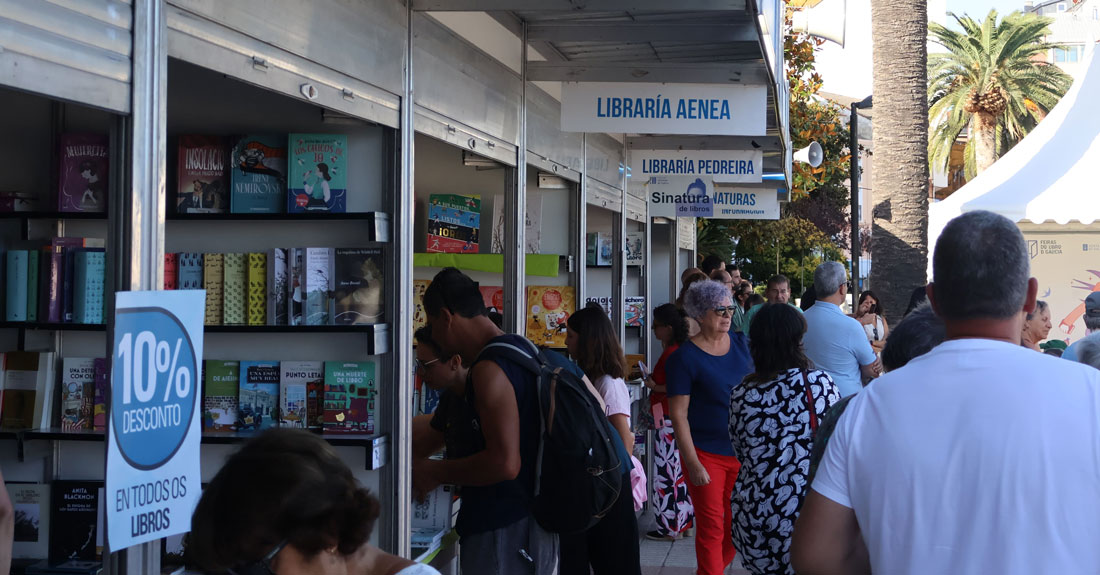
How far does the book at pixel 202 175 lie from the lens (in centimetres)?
511

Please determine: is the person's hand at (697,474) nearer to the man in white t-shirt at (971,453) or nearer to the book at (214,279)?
the book at (214,279)

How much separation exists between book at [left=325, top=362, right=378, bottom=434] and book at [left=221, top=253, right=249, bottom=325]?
46cm

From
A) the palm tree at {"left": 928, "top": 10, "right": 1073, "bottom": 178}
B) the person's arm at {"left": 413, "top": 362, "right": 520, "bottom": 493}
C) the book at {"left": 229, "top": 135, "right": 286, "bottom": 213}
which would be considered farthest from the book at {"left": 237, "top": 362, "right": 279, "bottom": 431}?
the palm tree at {"left": 928, "top": 10, "right": 1073, "bottom": 178}

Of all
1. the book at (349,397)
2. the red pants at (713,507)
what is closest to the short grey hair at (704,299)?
the red pants at (713,507)

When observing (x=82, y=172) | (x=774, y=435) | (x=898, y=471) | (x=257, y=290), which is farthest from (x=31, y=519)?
(x=898, y=471)

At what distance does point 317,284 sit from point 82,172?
109 cm

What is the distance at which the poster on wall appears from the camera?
15594 mm

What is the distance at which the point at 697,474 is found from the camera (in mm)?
5949

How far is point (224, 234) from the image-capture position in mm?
5168

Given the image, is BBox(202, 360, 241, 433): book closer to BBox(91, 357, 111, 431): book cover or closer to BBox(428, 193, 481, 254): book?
BBox(91, 357, 111, 431): book cover

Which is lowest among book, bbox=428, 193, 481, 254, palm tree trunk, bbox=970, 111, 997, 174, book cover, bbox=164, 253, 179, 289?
book cover, bbox=164, 253, 179, 289

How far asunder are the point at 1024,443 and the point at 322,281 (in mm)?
3376

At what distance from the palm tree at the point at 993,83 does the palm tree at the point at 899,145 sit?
2012cm

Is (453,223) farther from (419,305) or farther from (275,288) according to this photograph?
(275,288)
